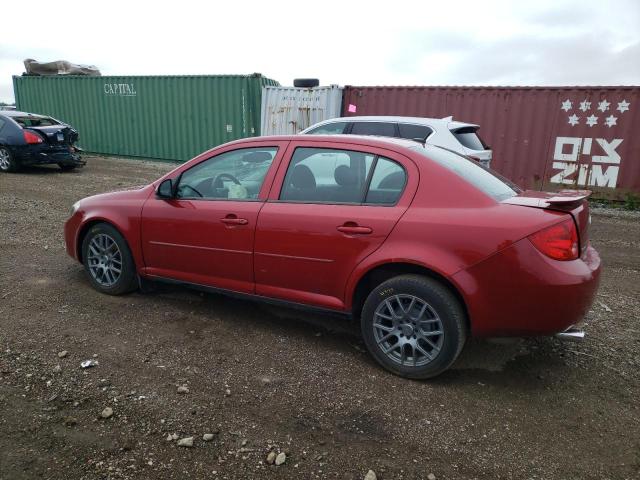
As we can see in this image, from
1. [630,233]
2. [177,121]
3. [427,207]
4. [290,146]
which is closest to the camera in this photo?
[427,207]

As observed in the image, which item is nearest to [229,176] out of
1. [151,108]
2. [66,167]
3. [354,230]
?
[354,230]

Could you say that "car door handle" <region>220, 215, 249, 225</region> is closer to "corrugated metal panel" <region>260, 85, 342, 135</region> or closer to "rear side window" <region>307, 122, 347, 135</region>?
"rear side window" <region>307, 122, 347, 135</region>

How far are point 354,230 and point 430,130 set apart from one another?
15.7 ft

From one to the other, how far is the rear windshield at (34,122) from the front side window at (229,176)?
9.62 metres

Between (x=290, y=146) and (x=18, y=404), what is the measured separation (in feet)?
7.83

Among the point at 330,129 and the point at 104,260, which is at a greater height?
the point at 330,129

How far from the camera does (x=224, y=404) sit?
282cm

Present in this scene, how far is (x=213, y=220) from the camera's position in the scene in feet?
12.2

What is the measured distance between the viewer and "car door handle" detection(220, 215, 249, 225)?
3.59m

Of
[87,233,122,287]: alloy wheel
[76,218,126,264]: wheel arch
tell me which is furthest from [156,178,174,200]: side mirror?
[87,233,122,287]: alloy wheel

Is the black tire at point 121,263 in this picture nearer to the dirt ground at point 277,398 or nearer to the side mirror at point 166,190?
the dirt ground at point 277,398

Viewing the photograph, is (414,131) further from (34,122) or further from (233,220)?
(34,122)

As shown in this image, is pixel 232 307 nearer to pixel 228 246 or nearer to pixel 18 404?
pixel 228 246

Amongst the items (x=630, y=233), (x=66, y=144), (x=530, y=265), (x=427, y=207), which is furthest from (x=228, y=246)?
(x=66, y=144)
